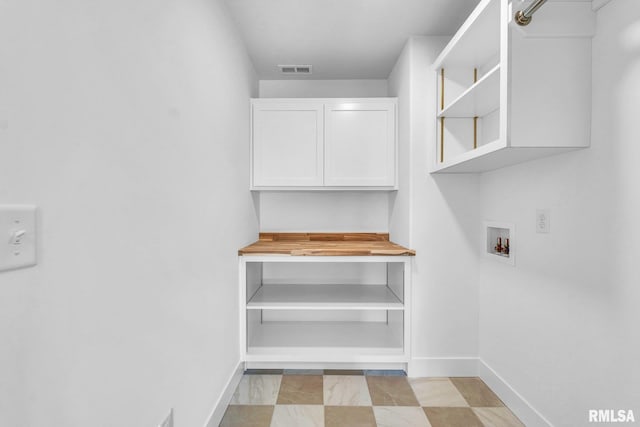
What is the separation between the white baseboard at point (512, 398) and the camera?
164 centimetres

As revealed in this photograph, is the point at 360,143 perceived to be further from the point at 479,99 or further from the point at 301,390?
the point at 301,390

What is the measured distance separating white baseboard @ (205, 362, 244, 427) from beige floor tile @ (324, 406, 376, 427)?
1.88ft

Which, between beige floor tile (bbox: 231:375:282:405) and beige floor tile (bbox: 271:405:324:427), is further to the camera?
beige floor tile (bbox: 231:375:282:405)

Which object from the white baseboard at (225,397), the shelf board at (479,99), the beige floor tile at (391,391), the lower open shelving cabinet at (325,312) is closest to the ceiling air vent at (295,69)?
the shelf board at (479,99)

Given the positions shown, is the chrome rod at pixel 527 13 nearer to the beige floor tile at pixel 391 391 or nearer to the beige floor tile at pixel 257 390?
the beige floor tile at pixel 391 391

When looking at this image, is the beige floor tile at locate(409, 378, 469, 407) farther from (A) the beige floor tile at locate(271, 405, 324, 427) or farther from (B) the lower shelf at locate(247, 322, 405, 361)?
(A) the beige floor tile at locate(271, 405, 324, 427)

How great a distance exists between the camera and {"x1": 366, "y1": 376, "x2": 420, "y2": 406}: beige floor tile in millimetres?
1929

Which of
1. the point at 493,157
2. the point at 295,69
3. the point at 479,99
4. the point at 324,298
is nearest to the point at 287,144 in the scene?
the point at 295,69

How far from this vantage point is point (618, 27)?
1.21 m

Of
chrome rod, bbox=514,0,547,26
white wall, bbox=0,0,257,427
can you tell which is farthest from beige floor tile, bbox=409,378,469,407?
chrome rod, bbox=514,0,547,26

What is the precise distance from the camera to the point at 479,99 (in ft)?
5.74

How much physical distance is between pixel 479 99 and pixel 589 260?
37.3 inches

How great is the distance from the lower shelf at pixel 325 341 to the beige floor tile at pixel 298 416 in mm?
376

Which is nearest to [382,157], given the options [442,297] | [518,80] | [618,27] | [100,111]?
[442,297]
